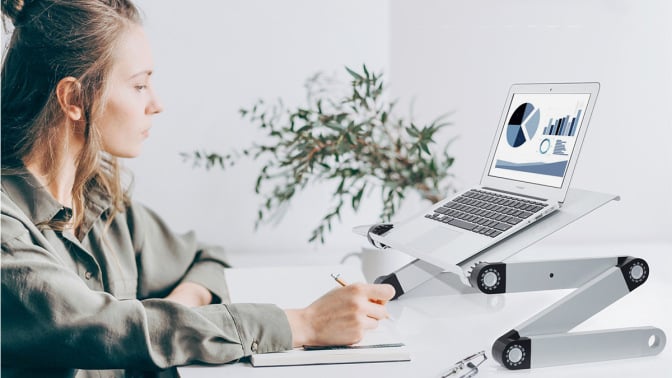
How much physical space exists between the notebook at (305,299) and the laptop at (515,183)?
12 centimetres

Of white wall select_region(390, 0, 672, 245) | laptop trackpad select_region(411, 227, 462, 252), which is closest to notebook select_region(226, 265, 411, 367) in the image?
laptop trackpad select_region(411, 227, 462, 252)

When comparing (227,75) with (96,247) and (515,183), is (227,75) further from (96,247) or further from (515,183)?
(515,183)

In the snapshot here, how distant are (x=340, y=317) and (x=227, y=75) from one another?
113 cm

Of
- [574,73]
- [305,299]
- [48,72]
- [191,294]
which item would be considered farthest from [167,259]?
[574,73]

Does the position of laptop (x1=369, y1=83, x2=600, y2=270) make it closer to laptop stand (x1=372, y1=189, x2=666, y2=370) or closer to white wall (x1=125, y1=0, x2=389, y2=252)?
Answer: laptop stand (x1=372, y1=189, x2=666, y2=370)

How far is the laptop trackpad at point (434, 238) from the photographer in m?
1.02

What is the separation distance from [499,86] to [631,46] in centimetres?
40

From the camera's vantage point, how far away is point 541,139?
3.62 ft

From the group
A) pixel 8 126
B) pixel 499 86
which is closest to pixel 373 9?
pixel 499 86

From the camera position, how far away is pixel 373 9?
2002mm

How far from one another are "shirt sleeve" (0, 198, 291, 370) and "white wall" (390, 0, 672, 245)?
1.27 m

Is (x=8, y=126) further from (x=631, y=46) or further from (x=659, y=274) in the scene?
(x=631, y=46)

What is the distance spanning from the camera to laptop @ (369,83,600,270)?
99cm

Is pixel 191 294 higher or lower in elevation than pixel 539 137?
lower
